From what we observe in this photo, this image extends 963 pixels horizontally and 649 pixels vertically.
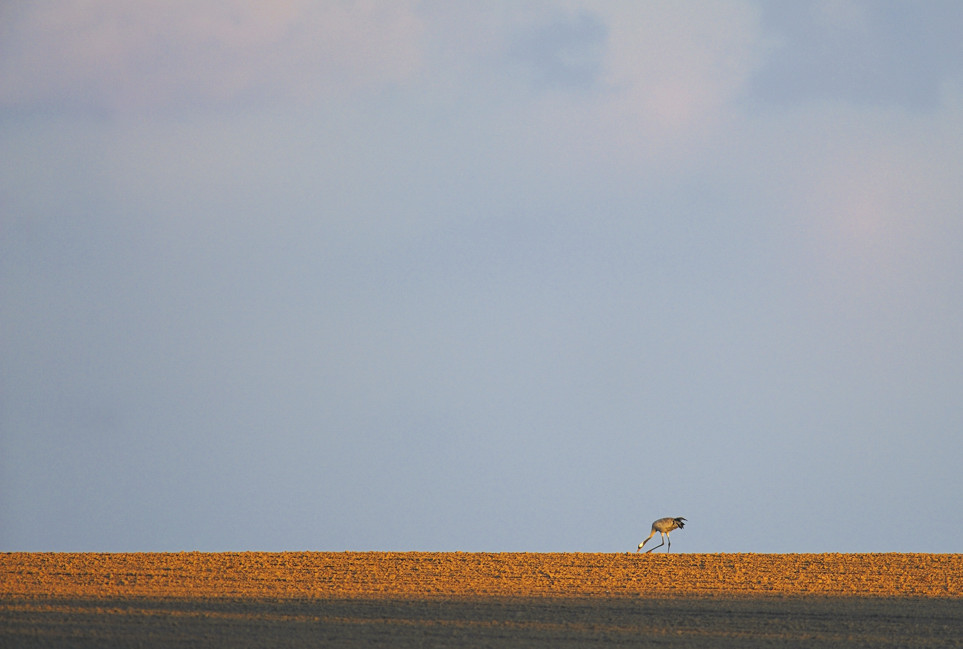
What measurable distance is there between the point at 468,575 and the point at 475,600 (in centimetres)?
446

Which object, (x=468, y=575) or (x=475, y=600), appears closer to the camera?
(x=475, y=600)

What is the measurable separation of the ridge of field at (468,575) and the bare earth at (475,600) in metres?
0.05

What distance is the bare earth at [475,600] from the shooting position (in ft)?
61.3

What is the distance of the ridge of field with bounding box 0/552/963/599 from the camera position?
24047 mm

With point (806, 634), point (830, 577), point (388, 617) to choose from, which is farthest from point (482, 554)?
point (806, 634)

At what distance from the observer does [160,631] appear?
61.1 feet

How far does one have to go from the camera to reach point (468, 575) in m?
27.2

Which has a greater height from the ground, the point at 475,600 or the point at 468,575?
the point at 468,575

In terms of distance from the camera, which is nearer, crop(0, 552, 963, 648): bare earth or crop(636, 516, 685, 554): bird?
crop(0, 552, 963, 648): bare earth

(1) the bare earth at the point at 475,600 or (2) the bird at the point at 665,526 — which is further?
(2) the bird at the point at 665,526

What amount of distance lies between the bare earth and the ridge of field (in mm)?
50

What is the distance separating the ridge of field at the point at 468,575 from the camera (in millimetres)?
24047

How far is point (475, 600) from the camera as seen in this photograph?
2273cm

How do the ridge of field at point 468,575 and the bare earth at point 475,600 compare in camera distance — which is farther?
the ridge of field at point 468,575
